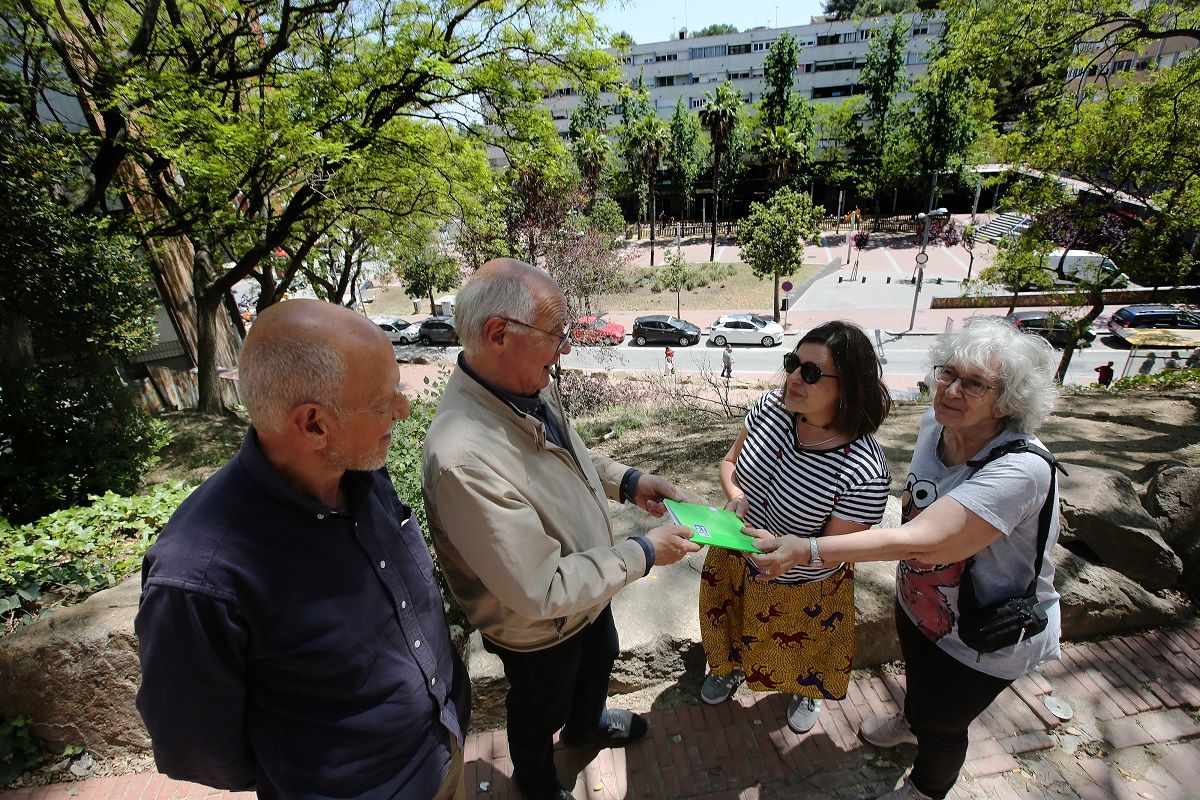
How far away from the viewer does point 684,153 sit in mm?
42656

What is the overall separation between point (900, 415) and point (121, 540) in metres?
9.02

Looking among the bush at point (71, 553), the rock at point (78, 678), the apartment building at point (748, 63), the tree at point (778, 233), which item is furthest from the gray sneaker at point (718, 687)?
the apartment building at point (748, 63)

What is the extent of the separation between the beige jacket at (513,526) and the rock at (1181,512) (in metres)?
3.74

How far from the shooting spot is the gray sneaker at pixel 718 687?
107 inches

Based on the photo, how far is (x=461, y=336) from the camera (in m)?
1.91

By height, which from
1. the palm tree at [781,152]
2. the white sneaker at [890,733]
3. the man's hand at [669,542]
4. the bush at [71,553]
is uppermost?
the palm tree at [781,152]

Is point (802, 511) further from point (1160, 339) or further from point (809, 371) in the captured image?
point (1160, 339)

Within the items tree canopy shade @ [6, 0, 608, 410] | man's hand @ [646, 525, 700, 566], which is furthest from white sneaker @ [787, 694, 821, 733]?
tree canopy shade @ [6, 0, 608, 410]

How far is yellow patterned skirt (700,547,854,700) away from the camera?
2.37m

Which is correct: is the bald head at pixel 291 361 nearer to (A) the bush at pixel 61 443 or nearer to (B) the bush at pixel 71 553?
(B) the bush at pixel 71 553

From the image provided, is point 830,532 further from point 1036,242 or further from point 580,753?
point 1036,242

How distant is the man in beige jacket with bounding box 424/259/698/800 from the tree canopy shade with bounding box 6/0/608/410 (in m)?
6.99

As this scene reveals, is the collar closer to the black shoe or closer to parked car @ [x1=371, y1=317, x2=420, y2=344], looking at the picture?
the black shoe

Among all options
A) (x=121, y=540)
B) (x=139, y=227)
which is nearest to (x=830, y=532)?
(x=121, y=540)
